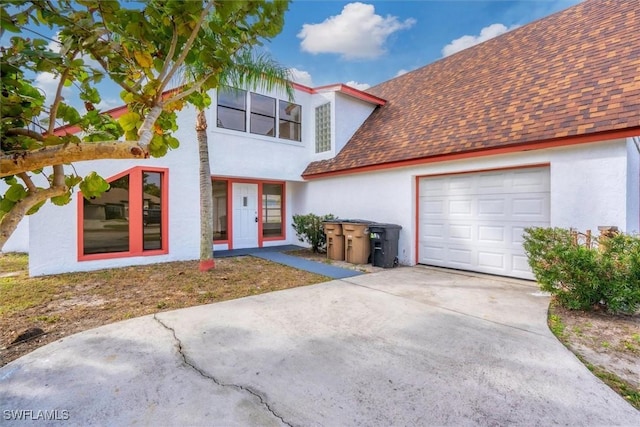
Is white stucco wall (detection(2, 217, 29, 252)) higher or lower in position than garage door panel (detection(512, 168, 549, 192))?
lower

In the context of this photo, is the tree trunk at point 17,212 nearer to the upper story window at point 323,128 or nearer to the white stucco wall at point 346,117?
the white stucco wall at point 346,117

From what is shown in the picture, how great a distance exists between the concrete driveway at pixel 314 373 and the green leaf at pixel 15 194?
1822 mm

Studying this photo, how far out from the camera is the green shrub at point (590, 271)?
4.41m

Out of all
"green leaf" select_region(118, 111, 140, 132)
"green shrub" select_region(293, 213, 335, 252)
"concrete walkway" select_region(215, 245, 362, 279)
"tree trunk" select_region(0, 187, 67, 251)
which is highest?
"green leaf" select_region(118, 111, 140, 132)

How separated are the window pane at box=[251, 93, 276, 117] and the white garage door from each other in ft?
20.9

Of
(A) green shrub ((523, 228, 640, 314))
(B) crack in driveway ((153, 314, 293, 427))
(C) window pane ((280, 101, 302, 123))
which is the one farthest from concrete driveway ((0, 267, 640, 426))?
(C) window pane ((280, 101, 302, 123))

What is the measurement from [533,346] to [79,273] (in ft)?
30.9

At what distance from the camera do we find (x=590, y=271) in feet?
15.3

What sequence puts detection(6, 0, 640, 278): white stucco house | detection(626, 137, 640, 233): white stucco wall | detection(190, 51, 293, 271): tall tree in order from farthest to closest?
detection(190, 51, 293, 271): tall tree
detection(6, 0, 640, 278): white stucco house
detection(626, 137, 640, 233): white stucco wall

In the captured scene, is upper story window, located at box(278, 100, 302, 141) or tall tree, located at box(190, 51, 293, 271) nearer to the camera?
tall tree, located at box(190, 51, 293, 271)

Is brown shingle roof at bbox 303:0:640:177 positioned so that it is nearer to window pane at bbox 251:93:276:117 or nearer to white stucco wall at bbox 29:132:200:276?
window pane at bbox 251:93:276:117

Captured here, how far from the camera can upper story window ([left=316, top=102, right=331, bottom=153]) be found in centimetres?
1186

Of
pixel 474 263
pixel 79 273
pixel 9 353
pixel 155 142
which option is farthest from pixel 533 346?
pixel 79 273

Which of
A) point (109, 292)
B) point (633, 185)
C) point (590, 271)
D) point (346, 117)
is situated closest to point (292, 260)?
point (109, 292)
